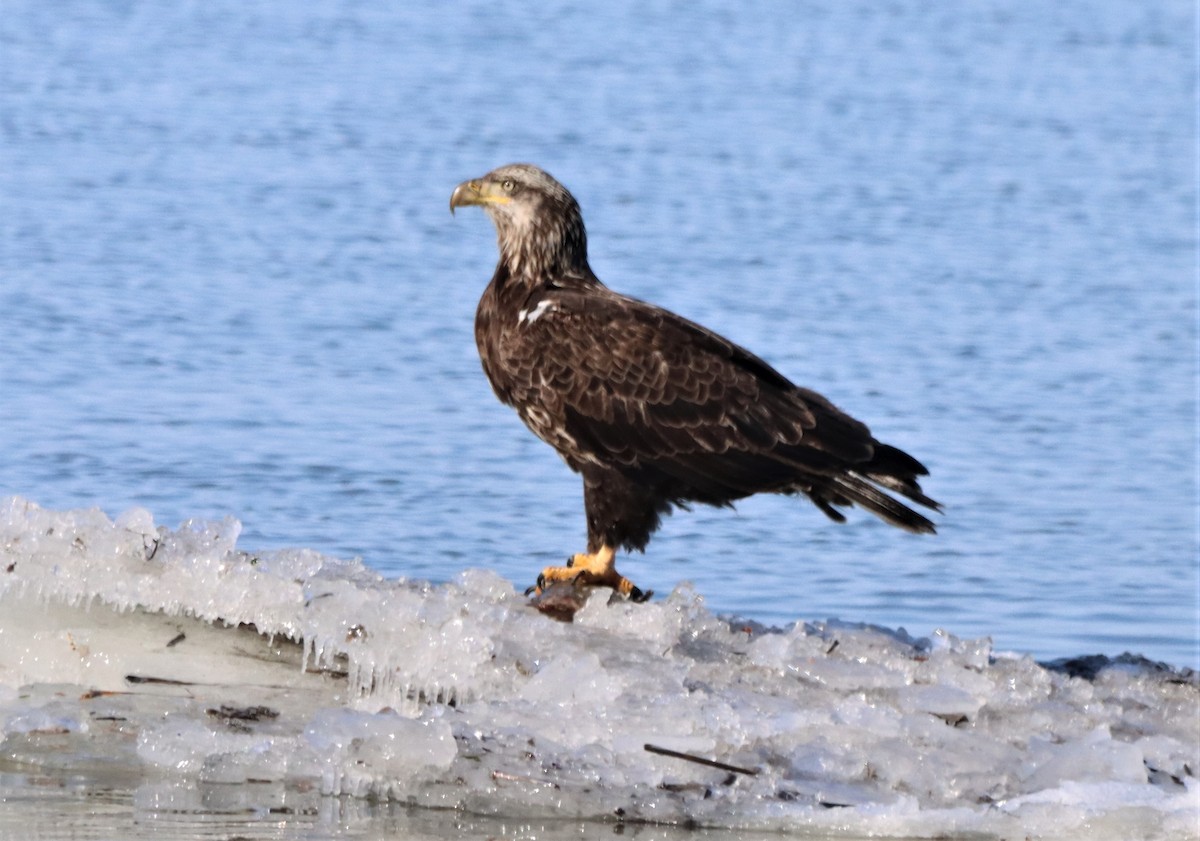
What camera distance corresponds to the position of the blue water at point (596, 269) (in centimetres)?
913

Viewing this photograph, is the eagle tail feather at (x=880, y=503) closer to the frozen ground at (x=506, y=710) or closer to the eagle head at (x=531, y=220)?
the frozen ground at (x=506, y=710)

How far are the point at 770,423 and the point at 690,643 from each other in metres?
0.97

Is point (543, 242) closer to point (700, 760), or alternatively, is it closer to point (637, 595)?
point (637, 595)

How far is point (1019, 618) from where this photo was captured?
330 inches

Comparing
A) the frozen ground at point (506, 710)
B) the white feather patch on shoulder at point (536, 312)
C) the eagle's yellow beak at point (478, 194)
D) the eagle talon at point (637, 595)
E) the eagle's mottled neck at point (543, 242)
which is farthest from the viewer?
the eagle's yellow beak at point (478, 194)

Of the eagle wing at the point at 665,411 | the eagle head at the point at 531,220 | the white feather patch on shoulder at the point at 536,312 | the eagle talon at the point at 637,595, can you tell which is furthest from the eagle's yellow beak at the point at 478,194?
the eagle talon at the point at 637,595

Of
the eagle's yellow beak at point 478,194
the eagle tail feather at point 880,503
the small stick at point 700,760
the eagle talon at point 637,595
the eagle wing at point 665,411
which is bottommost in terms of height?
the small stick at point 700,760

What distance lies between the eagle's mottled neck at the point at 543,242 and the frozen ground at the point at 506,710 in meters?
1.37

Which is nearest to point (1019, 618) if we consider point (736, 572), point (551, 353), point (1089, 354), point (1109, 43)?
point (736, 572)

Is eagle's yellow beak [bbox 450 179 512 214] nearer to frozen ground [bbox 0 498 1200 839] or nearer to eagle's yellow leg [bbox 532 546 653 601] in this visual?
eagle's yellow leg [bbox 532 546 653 601]

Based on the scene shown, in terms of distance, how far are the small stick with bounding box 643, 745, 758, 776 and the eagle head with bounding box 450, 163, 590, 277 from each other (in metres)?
2.39

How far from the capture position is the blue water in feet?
30.0

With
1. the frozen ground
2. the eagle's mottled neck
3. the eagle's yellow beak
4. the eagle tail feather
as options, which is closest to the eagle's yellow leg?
the frozen ground

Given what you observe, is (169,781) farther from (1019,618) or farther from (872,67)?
(872,67)
